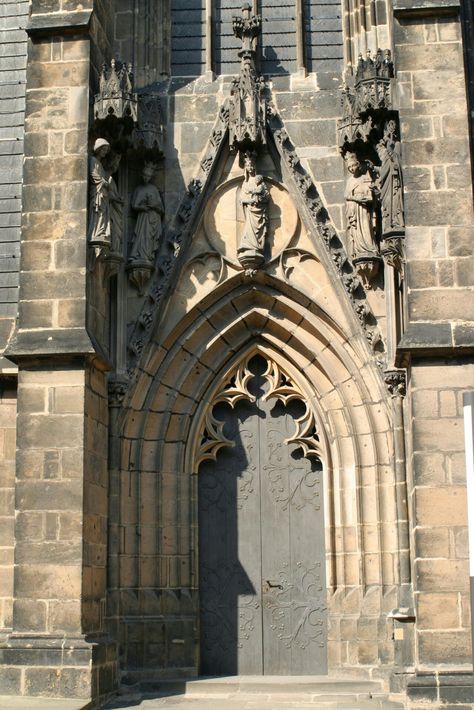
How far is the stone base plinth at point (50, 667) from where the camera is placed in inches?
423

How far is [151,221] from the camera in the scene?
12.7 metres

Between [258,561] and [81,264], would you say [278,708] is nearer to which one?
[258,561]

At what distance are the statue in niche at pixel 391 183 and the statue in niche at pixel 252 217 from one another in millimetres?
1358

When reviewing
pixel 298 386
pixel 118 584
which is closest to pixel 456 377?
pixel 298 386

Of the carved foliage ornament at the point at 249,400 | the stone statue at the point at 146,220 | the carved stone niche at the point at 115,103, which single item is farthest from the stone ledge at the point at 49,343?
the carved stone niche at the point at 115,103

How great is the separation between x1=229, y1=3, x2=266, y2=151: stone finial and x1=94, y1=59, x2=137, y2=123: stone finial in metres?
1.11

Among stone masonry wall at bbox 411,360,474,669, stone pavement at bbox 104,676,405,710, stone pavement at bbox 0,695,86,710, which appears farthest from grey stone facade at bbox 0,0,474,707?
stone pavement at bbox 104,676,405,710

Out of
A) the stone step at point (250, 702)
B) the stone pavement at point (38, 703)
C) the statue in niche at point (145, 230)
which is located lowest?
the stone step at point (250, 702)

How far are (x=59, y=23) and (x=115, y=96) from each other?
3.17ft

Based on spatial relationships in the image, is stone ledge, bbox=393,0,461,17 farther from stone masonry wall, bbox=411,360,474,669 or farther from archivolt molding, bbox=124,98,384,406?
stone masonry wall, bbox=411,360,474,669

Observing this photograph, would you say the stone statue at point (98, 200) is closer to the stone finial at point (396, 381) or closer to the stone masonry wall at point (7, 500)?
the stone masonry wall at point (7, 500)

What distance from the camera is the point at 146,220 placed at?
1268 cm

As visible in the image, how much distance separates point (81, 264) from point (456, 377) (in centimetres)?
385

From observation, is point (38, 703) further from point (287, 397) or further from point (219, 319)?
point (219, 319)
